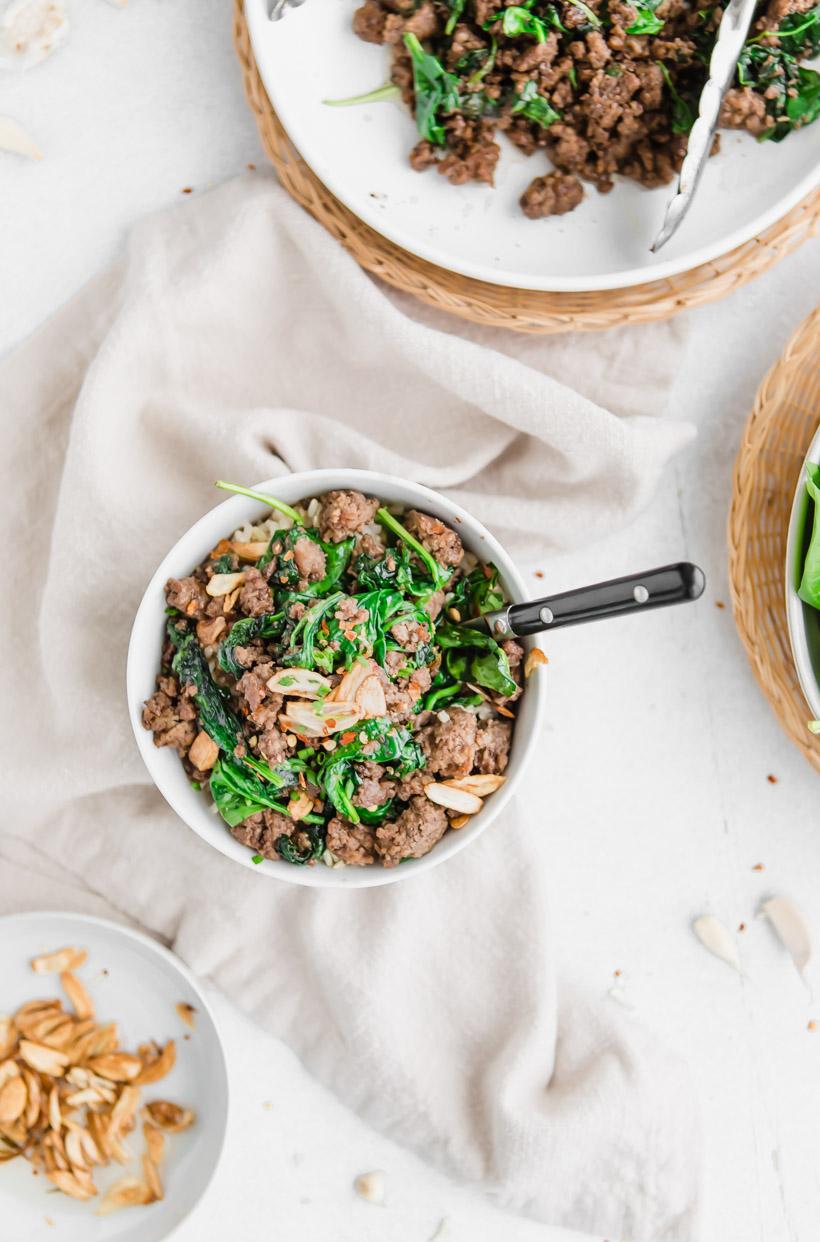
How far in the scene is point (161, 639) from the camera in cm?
197

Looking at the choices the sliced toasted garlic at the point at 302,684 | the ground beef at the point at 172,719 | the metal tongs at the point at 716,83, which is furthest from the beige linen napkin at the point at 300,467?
the sliced toasted garlic at the point at 302,684

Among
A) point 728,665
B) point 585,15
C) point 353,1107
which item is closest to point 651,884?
point 728,665

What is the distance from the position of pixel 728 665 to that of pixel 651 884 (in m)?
0.54

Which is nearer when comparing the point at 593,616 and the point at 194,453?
the point at 593,616

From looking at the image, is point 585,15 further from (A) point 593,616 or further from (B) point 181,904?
(B) point 181,904

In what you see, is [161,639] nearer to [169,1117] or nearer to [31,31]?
[169,1117]

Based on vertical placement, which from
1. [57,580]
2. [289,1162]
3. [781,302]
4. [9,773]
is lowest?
[289,1162]

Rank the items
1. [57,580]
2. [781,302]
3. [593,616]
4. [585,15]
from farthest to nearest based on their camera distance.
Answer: [781,302] < [57,580] < [585,15] < [593,616]

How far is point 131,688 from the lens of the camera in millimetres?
1874

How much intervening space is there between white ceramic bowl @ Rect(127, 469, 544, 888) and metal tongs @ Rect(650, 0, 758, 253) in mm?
799

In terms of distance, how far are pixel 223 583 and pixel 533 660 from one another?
0.59 meters

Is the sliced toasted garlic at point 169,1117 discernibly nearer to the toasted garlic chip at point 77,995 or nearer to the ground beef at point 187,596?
the toasted garlic chip at point 77,995

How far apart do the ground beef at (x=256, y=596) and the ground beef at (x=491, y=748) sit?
1.50 feet

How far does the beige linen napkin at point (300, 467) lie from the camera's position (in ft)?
6.99
